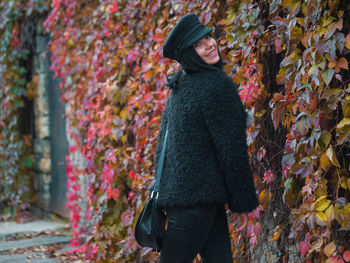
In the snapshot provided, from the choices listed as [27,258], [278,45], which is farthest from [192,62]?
[27,258]

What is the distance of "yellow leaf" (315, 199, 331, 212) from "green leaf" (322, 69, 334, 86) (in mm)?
484

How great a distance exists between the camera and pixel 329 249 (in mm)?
2109

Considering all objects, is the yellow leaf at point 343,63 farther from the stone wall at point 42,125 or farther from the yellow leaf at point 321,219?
the stone wall at point 42,125

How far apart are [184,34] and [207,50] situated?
0.40 feet

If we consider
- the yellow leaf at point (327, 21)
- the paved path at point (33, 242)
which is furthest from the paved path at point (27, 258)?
the yellow leaf at point (327, 21)

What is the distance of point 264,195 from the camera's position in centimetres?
261

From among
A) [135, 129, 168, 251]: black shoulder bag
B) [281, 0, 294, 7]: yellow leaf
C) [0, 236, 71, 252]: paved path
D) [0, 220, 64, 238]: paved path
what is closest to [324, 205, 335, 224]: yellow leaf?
[135, 129, 168, 251]: black shoulder bag

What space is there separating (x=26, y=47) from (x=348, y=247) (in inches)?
207

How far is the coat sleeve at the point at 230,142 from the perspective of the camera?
200cm

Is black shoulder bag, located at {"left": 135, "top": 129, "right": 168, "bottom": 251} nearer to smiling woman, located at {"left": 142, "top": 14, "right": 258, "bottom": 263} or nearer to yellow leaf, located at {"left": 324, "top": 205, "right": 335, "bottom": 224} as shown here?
smiling woman, located at {"left": 142, "top": 14, "right": 258, "bottom": 263}

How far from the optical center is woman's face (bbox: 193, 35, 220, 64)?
7.13ft

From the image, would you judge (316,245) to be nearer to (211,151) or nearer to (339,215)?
(339,215)

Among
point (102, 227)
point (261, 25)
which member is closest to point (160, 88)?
point (261, 25)

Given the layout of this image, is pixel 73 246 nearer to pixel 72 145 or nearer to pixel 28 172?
pixel 72 145
